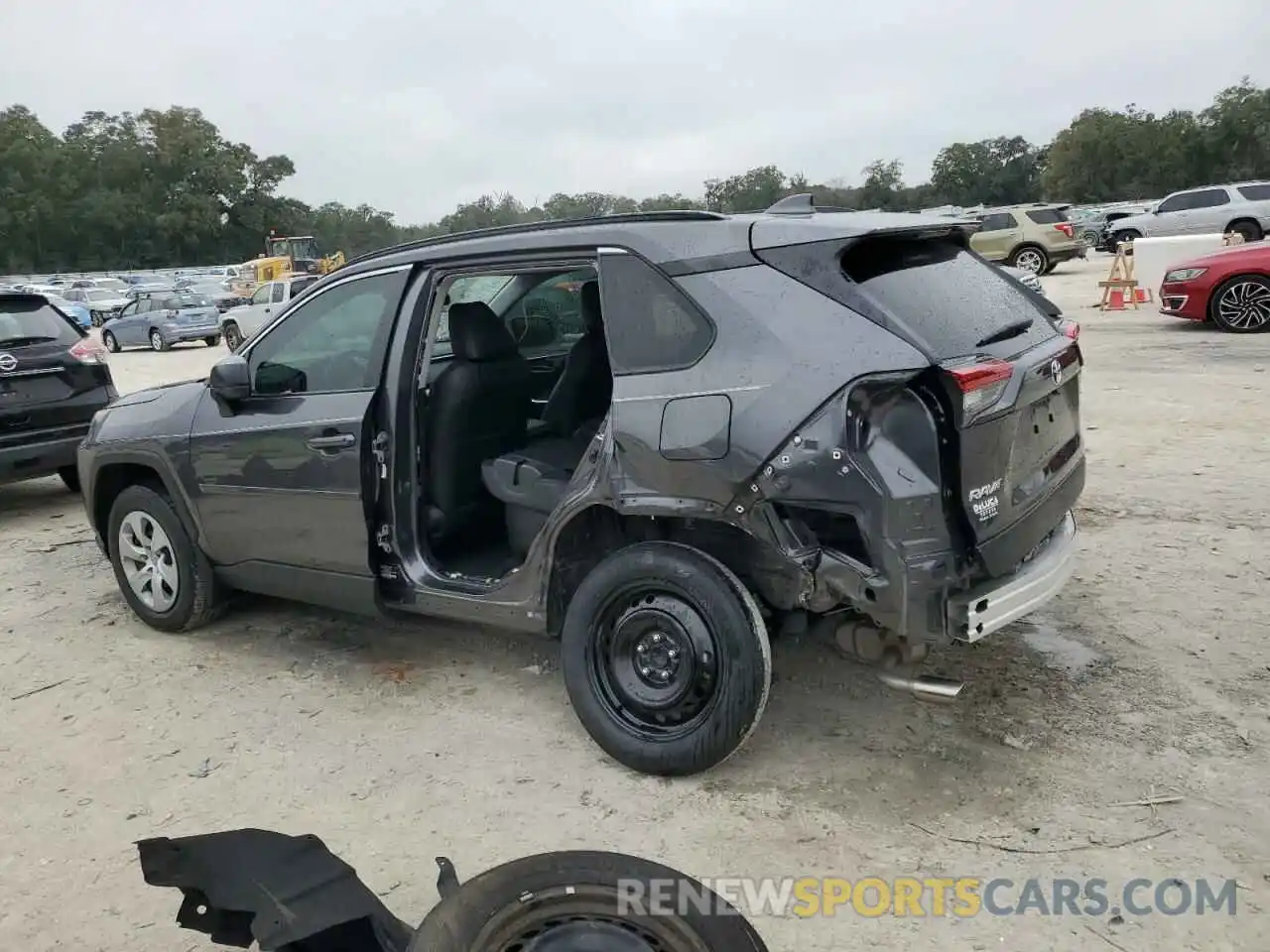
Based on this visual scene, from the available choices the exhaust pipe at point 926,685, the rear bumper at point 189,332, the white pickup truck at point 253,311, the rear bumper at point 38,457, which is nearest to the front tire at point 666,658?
the exhaust pipe at point 926,685

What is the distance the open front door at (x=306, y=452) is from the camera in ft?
13.1

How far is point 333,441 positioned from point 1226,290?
1204 centimetres

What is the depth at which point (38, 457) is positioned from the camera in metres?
7.08

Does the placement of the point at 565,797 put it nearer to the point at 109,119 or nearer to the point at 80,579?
the point at 80,579

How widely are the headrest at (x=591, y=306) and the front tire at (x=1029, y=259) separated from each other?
22.2m

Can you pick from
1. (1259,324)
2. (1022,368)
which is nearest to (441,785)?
(1022,368)

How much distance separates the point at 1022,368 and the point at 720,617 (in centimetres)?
126

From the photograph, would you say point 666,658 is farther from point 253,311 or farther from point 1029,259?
point 1029,259

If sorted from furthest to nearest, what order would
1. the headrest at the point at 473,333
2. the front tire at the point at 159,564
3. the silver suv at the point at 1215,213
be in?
the silver suv at the point at 1215,213 → the front tire at the point at 159,564 → the headrest at the point at 473,333

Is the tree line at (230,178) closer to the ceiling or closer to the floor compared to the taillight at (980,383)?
closer to the ceiling

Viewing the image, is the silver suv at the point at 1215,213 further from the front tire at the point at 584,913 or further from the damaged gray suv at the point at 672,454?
the front tire at the point at 584,913

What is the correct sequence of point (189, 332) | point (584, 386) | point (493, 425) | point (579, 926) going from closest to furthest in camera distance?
point (579, 926) < point (493, 425) < point (584, 386) < point (189, 332)

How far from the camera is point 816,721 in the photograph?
12.1 ft

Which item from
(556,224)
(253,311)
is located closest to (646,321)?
(556,224)
